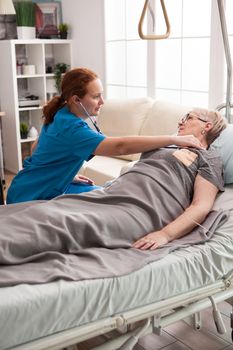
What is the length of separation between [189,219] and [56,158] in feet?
2.46

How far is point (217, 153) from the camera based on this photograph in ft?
7.03

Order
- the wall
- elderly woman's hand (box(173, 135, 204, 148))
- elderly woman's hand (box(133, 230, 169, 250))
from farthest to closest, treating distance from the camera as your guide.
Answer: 1. the wall
2. elderly woman's hand (box(173, 135, 204, 148))
3. elderly woman's hand (box(133, 230, 169, 250))

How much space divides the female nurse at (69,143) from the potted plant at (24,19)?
2.67 meters

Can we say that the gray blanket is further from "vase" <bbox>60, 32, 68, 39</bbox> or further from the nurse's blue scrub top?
"vase" <bbox>60, 32, 68, 39</bbox>

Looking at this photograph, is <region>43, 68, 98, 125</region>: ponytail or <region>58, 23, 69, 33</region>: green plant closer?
<region>43, 68, 98, 125</region>: ponytail

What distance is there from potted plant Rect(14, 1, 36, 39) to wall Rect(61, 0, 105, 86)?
1.28 feet

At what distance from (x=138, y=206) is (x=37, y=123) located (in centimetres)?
351

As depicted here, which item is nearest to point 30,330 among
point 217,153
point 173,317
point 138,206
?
point 173,317

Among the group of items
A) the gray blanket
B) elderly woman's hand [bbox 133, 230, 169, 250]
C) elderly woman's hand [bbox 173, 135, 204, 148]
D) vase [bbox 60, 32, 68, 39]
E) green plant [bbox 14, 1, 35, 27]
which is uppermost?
green plant [bbox 14, 1, 35, 27]

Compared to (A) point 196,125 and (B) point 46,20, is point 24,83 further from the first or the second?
(A) point 196,125

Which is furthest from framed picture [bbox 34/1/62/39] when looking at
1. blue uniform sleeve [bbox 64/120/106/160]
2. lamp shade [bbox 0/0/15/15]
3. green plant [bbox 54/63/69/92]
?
blue uniform sleeve [bbox 64/120/106/160]

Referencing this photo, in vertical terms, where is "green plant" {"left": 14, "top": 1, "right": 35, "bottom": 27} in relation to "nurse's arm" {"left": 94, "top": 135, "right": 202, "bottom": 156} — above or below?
above

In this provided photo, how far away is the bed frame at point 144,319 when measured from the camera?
1.31 m

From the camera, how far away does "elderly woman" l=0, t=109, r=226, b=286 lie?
1.54 m
